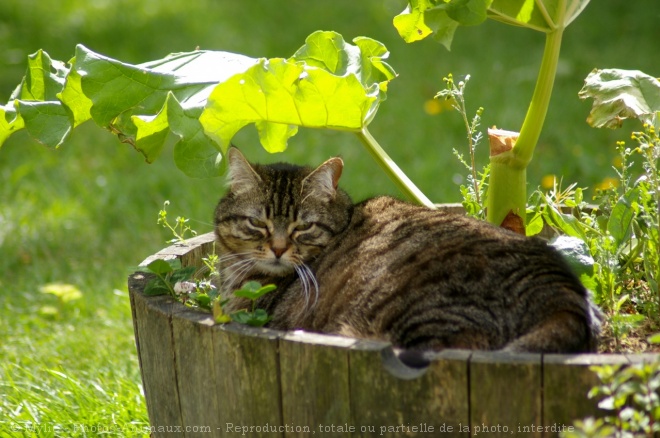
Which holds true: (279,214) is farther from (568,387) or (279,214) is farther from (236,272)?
(568,387)

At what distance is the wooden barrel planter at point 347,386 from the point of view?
194 cm

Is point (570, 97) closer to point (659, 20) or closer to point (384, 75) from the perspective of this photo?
point (659, 20)

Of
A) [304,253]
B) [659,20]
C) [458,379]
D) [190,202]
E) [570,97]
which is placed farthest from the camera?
[659,20]

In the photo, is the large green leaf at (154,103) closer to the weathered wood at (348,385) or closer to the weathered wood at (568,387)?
the weathered wood at (348,385)

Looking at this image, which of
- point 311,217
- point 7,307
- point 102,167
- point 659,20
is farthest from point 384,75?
point 659,20

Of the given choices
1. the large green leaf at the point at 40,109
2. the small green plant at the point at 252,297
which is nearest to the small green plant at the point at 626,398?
the small green plant at the point at 252,297

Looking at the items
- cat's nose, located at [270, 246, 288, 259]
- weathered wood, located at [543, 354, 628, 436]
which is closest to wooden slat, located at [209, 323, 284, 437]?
weathered wood, located at [543, 354, 628, 436]

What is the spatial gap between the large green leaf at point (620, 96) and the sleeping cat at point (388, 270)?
0.62 m

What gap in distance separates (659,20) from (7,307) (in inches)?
255

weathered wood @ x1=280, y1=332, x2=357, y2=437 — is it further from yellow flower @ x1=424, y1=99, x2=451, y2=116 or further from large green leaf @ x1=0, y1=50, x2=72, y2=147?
yellow flower @ x1=424, y1=99, x2=451, y2=116

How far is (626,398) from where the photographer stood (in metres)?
1.92

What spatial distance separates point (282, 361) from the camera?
6.98 ft

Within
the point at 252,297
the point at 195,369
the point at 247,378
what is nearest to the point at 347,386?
the point at 247,378

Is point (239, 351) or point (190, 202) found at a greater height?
point (190, 202)
